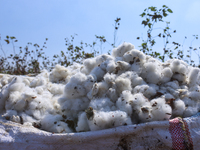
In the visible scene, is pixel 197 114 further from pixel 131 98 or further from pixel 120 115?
pixel 120 115

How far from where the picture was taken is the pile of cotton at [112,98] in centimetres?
130

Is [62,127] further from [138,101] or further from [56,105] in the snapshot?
[138,101]

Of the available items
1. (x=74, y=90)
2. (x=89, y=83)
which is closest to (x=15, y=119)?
(x=74, y=90)

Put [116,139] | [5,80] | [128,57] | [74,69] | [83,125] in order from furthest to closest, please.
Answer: [74,69]
[5,80]
[128,57]
[83,125]
[116,139]

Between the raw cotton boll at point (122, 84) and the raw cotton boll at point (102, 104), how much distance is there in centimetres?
14

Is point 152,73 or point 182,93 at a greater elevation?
point 152,73

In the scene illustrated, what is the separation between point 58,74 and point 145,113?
3.96 ft

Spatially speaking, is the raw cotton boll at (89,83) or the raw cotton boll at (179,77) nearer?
the raw cotton boll at (89,83)

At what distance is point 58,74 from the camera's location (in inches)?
82.5

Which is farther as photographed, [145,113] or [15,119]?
[15,119]

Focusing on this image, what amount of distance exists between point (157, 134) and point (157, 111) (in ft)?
0.53

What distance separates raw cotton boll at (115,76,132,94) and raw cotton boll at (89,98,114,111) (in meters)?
0.14

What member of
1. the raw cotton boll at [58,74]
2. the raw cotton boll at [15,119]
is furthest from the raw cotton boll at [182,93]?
the raw cotton boll at [15,119]

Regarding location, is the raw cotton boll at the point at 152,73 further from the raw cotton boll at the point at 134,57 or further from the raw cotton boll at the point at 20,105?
the raw cotton boll at the point at 20,105
